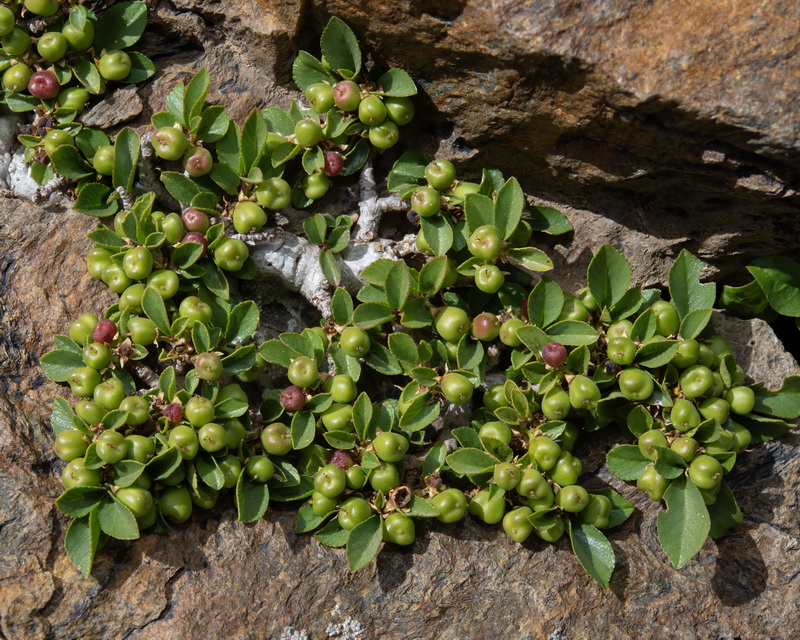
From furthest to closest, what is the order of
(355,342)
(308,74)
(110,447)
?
(308,74)
(355,342)
(110,447)

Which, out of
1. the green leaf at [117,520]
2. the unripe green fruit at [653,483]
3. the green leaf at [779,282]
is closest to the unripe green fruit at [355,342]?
the green leaf at [117,520]

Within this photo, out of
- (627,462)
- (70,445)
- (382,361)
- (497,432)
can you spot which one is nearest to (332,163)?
(382,361)

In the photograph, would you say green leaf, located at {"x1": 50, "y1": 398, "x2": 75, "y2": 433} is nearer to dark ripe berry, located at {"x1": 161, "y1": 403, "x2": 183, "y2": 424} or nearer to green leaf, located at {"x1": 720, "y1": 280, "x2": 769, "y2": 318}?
dark ripe berry, located at {"x1": 161, "y1": 403, "x2": 183, "y2": 424}

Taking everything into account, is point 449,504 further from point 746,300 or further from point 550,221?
point 746,300

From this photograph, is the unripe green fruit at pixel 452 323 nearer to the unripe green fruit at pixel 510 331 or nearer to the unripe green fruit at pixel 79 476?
the unripe green fruit at pixel 510 331

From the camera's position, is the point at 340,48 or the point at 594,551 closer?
the point at 594,551

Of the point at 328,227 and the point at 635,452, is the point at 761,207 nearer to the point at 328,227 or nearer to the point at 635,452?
the point at 635,452

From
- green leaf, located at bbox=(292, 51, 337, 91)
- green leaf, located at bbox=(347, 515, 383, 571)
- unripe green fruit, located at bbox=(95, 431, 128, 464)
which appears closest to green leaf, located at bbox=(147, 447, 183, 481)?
unripe green fruit, located at bbox=(95, 431, 128, 464)
